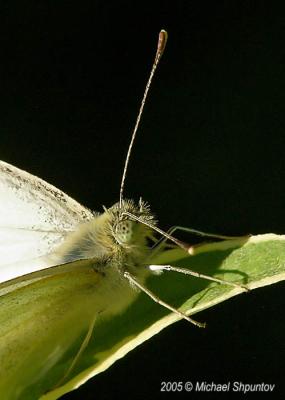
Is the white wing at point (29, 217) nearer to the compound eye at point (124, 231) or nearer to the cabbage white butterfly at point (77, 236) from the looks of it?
the cabbage white butterfly at point (77, 236)

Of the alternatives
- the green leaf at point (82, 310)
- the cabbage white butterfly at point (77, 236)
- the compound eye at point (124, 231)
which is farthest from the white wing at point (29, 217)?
the green leaf at point (82, 310)

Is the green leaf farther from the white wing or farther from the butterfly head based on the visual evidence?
the white wing

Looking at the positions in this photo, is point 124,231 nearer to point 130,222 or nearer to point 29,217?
point 130,222

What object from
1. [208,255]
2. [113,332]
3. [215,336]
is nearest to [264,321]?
[215,336]

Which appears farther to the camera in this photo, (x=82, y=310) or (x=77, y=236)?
(x=77, y=236)

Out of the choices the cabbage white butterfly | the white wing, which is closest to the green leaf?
the cabbage white butterfly

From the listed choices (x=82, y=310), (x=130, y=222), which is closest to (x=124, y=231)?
(x=130, y=222)

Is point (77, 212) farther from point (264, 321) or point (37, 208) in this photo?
point (264, 321)
